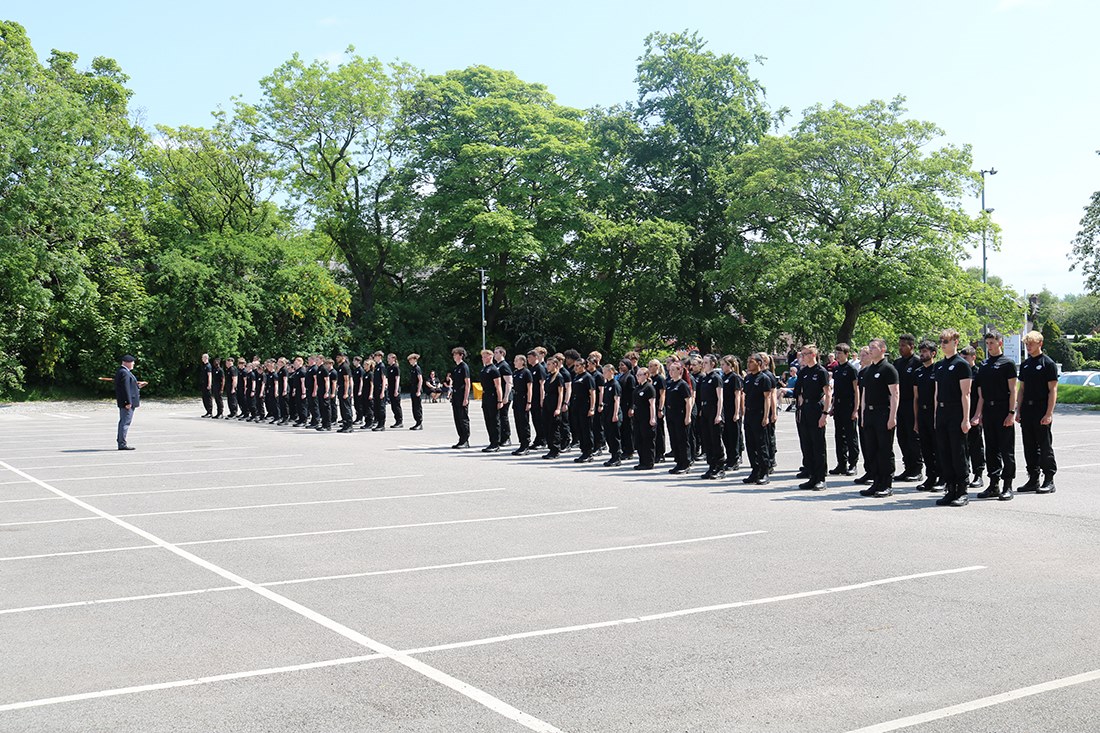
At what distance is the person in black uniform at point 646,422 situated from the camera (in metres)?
16.7

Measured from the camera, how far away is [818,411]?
45.0 ft

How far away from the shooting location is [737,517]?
36.7 ft

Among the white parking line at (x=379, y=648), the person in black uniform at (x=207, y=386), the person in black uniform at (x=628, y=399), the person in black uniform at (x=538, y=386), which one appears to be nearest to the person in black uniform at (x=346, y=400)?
the person in black uniform at (x=538, y=386)

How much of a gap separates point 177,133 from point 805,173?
30.8 meters

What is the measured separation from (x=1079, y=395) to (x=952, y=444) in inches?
1028

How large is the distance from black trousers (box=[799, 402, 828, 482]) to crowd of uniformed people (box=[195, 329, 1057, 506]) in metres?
0.02

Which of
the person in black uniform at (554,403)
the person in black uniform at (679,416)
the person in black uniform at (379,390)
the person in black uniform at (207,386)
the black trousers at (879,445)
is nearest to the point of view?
the black trousers at (879,445)

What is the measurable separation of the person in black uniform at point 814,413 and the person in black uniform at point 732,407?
1410 mm

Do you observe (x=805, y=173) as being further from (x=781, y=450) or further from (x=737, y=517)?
(x=737, y=517)

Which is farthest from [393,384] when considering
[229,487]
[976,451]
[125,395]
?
[976,451]

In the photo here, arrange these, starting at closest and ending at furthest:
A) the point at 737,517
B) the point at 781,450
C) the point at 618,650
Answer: the point at 618,650, the point at 737,517, the point at 781,450

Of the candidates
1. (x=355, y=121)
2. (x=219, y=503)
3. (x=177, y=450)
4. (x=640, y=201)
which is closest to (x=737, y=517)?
(x=219, y=503)

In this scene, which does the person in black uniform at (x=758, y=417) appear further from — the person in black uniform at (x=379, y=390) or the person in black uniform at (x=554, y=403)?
the person in black uniform at (x=379, y=390)

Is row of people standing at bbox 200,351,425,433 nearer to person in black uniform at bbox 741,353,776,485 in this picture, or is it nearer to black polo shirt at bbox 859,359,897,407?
person in black uniform at bbox 741,353,776,485
